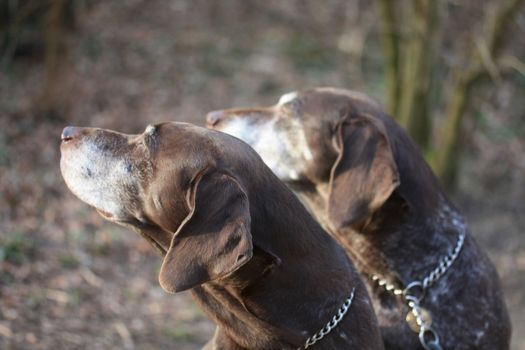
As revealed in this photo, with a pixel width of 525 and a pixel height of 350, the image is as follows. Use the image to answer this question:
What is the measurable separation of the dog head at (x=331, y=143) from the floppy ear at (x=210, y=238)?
1.19 meters

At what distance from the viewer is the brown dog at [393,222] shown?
4363mm

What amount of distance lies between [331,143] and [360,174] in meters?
0.41

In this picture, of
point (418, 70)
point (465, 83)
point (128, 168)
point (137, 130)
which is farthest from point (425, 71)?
point (128, 168)

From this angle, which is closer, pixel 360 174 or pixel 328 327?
pixel 328 327

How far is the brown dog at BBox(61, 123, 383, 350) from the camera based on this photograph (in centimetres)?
335

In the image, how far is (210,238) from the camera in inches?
124

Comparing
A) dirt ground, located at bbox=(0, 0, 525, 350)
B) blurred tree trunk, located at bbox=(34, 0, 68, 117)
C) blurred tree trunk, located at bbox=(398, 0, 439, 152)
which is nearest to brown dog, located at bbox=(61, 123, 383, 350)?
dirt ground, located at bbox=(0, 0, 525, 350)

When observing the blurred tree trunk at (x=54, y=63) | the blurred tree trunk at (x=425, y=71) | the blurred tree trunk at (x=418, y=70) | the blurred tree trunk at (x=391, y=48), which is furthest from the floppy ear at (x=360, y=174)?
the blurred tree trunk at (x=54, y=63)

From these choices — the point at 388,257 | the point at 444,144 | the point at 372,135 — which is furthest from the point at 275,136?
the point at 444,144

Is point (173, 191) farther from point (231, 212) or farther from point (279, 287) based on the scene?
point (279, 287)

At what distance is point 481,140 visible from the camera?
12094 millimetres

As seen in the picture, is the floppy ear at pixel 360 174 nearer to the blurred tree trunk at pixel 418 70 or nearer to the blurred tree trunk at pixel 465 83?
the blurred tree trunk at pixel 465 83

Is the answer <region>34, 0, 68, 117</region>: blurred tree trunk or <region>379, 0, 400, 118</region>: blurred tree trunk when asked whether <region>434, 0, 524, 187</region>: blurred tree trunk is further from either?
<region>34, 0, 68, 117</region>: blurred tree trunk

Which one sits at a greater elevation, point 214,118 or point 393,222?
point 214,118
